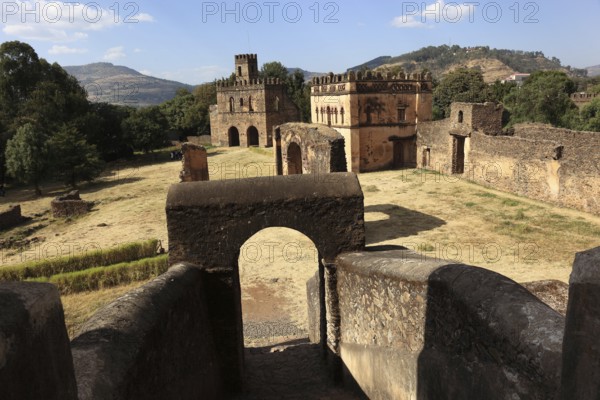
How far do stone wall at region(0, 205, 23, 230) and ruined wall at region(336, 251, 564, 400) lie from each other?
21.6 meters

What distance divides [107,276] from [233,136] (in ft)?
123

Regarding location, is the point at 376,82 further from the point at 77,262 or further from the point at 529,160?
the point at 77,262

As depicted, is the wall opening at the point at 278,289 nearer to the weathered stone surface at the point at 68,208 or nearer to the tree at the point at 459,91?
the weathered stone surface at the point at 68,208

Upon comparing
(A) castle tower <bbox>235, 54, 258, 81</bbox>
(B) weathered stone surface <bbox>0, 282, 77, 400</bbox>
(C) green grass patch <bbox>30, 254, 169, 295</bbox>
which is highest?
(A) castle tower <bbox>235, 54, 258, 81</bbox>

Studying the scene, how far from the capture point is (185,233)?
7.07 metres

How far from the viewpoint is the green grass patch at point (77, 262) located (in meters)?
13.7

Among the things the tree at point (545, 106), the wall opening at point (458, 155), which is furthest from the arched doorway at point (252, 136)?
the wall opening at point (458, 155)

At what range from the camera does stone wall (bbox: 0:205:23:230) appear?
2267 centimetres

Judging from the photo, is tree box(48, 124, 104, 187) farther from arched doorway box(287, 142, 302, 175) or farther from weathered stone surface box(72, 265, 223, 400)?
weathered stone surface box(72, 265, 223, 400)

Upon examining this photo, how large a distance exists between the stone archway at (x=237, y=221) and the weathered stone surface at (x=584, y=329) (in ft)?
16.7

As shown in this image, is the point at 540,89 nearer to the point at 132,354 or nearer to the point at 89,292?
the point at 89,292

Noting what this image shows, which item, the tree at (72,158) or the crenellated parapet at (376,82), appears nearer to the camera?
the crenellated parapet at (376,82)

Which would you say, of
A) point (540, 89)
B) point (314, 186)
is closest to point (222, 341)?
point (314, 186)

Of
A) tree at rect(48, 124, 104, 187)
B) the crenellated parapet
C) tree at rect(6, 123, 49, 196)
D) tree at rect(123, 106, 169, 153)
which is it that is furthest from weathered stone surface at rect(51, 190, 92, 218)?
tree at rect(123, 106, 169, 153)
